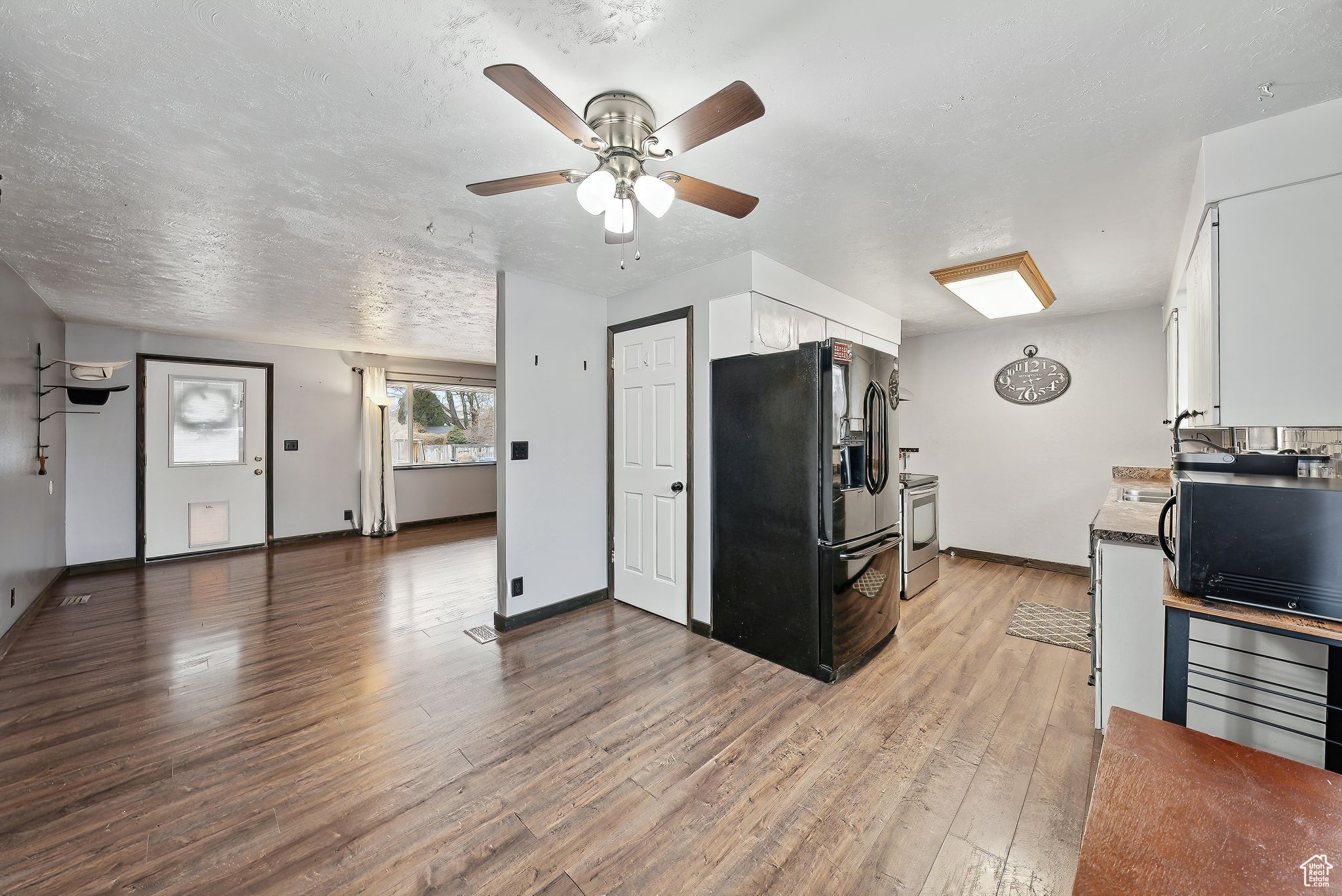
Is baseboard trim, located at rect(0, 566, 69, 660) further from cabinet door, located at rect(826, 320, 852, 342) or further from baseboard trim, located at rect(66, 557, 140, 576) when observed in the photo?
cabinet door, located at rect(826, 320, 852, 342)

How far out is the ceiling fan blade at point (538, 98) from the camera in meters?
1.20

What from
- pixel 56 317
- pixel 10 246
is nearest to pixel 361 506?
pixel 56 317

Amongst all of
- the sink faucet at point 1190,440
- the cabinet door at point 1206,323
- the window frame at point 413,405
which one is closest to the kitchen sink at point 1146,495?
the sink faucet at point 1190,440

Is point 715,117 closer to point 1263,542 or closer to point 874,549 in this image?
point 1263,542

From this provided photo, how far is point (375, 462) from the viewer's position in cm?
660

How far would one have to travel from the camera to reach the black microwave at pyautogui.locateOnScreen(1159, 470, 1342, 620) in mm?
1326

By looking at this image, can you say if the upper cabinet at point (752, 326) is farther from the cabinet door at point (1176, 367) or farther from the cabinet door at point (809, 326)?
the cabinet door at point (1176, 367)

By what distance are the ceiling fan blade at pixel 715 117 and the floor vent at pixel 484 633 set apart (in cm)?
299

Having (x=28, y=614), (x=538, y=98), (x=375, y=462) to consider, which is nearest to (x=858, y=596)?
(x=538, y=98)

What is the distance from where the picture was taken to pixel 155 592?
4.27 metres

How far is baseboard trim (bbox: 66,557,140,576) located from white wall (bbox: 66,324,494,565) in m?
0.04

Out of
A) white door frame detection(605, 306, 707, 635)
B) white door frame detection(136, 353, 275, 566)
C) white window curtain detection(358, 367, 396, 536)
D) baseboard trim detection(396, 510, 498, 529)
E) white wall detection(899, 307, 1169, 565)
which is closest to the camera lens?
white door frame detection(605, 306, 707, 635)

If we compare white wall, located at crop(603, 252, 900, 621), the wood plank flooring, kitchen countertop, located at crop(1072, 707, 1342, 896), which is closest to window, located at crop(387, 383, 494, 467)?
the wood plank flooring

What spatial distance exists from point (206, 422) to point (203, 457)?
1.25 ft
